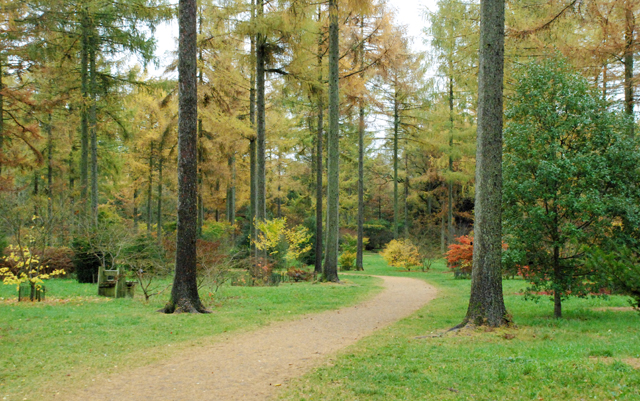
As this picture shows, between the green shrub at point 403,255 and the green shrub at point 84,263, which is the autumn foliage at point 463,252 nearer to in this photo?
the green shrub at point 403,255

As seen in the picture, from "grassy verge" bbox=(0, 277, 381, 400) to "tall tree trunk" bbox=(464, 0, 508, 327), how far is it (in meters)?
3.93

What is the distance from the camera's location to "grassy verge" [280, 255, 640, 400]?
13.0 ft

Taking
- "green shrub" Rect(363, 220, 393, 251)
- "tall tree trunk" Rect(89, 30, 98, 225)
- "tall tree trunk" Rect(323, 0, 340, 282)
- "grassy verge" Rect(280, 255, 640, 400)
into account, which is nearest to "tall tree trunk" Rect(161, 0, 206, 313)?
"grassy verge" Rect(280, 255, 640, 400)

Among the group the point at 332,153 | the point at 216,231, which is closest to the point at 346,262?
the point at 216,231

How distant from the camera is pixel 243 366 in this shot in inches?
215

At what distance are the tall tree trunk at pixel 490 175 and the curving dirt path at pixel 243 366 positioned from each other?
2.18 metres

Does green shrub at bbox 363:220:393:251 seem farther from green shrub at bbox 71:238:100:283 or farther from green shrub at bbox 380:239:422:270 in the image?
green shrub at bbox 71:238:100:283

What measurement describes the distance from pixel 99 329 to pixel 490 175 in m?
6.87

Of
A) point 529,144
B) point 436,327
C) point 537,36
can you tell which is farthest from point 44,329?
point 537,36

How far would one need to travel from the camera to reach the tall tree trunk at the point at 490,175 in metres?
7.32

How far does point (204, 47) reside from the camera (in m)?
18.4

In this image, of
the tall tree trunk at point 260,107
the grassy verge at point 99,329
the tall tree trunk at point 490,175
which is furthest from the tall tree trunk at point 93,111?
the tall tree trunk at point 490,175

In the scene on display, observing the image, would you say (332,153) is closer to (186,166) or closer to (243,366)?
(186,166)

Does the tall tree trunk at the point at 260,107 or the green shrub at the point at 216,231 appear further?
the green shrub at the point at 216,231
